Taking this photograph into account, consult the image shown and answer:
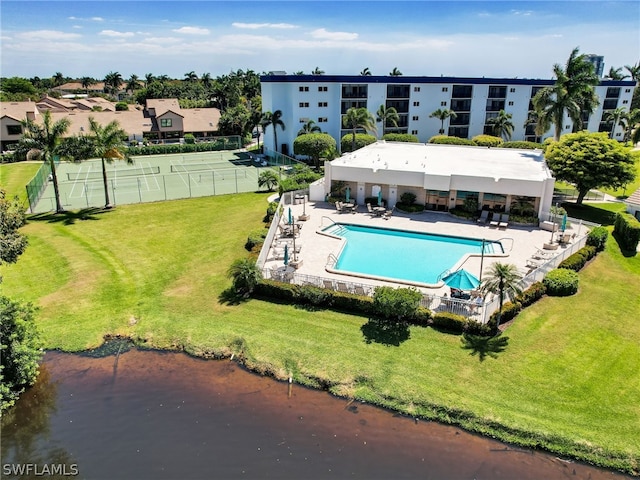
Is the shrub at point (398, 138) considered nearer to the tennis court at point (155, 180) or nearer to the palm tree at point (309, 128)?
the palm tree at point (309, 128)

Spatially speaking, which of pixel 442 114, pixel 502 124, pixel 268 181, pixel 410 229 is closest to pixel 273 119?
pixel 268 181

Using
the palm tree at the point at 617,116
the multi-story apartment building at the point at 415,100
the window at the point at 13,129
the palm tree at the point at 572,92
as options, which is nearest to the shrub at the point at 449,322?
the palm tree at the point at 572,92

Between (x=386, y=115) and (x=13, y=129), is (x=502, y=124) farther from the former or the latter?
(x=13, y=129)

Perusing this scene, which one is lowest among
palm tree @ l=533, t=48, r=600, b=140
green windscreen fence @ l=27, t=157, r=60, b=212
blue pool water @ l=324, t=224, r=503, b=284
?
blue pool water @ l=324, t=224, r=503, b=284

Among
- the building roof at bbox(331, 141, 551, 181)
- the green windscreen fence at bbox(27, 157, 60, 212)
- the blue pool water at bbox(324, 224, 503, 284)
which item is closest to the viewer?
the blue pool water at bbox(324, 224, 503, 284)

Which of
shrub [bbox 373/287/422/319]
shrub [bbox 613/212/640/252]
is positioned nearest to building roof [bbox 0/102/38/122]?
shrub [bbox 373/287/422/319]

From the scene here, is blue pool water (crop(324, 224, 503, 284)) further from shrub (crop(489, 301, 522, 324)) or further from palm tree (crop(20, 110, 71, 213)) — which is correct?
palm tree (crop(20, 110, 71, 213))
